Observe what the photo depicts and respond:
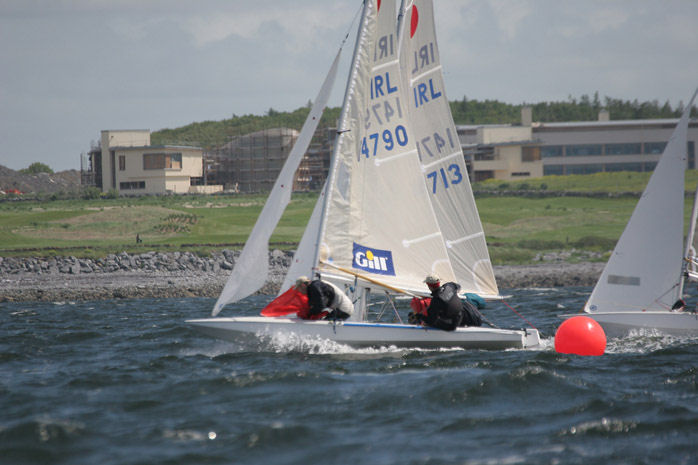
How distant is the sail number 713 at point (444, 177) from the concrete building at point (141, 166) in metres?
67.4

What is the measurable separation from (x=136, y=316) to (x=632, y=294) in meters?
13.4

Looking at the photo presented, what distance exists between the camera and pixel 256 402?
40.3ft

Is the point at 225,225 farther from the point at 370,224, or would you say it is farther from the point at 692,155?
the point at 692,155

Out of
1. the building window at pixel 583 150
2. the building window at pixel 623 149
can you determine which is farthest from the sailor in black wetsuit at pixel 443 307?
the building window at pixel 623 149

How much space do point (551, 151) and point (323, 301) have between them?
87.4 meters

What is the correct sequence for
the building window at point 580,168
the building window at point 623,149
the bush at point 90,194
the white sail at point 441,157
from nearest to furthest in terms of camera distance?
the white sail at point 441,157 → the bush at point 90,194 → the building window at point 580,168 → the building window at point 623,149

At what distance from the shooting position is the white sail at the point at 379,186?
1567cm

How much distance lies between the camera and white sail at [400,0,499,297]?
1802cm

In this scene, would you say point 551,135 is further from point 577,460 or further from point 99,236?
point 577,460

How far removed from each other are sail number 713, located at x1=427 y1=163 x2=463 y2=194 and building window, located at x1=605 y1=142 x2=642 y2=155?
279 ft

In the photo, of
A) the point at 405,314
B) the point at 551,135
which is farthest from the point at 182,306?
the point at 551,135

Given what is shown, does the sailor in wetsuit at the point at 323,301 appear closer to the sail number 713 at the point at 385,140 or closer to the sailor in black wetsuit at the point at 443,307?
the sailor in black wetsuit at the point at 443,307

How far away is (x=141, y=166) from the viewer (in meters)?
85.4

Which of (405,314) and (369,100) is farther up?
(369,100)
